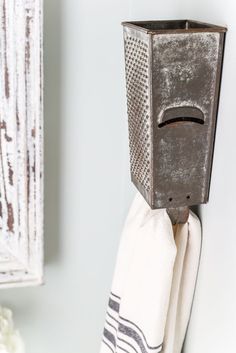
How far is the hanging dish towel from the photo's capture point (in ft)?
2.45

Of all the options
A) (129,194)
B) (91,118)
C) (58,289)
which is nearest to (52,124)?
(91,118)

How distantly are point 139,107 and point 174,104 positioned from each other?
0.07 meters

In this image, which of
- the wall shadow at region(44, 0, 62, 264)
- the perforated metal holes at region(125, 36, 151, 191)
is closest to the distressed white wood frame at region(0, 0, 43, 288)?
the wall shadow at region(44, 0, 62, 264)

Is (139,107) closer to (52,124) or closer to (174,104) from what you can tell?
(174,104)

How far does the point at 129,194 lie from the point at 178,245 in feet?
1.03

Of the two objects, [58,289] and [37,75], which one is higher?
[37,75]

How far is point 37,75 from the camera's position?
895 millimetres

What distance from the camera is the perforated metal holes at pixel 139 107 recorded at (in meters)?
0.69

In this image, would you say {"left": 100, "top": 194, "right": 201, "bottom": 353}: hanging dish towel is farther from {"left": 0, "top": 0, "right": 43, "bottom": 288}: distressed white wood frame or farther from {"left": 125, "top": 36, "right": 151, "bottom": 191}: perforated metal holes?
{"left": 0, "top": 0, "right": 43, "bottom": 288}: distressed white wood frame

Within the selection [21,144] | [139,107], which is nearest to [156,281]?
[139,107]

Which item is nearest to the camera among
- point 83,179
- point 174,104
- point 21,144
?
point 174,104

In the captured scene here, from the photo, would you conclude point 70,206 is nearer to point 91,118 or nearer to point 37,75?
point 91,118

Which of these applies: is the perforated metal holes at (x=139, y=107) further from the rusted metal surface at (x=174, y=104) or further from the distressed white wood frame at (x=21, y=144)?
the distressed white wood frame at (x=21, y=144)

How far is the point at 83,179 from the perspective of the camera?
1062 millimetres
